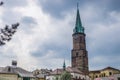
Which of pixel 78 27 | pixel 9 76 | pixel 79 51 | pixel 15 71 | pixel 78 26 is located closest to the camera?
pixel 9 76

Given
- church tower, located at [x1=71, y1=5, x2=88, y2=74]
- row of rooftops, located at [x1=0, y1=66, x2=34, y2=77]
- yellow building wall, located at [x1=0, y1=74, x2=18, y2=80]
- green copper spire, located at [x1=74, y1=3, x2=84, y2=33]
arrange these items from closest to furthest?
yellow building wall, located at [x1=0, y1=74, x2=18, y2=80], row of rooftops, located at [x1=0, y1=66, x2=34, y2=77], church tower, located at [x1=71, y1=5, x2=88, y2=74], green copper spire, located at [x1=74, y1=3, x2=84, y2=33]

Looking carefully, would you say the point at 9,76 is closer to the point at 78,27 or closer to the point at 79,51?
the point at 79,51

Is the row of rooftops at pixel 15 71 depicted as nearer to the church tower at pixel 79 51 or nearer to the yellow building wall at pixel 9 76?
the yellow building wall at pixel 9 76

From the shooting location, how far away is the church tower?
145 meters

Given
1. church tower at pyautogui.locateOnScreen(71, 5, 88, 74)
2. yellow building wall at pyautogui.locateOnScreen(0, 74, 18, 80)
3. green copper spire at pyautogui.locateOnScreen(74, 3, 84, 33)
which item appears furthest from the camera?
green copper spire at pyautogui.locateOnScreen(74, 3, 84, 33)

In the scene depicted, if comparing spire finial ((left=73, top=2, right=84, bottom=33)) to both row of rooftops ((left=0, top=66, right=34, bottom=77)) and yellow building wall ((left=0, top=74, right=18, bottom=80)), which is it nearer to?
row of rooftops ((left=0, top=66, right=34, bottom=77))

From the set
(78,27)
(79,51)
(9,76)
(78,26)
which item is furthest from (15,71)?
(78,26)

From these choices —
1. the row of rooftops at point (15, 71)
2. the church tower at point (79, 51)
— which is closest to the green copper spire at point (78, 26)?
the church tower at point (79, 51)

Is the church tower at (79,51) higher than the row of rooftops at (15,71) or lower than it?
higher

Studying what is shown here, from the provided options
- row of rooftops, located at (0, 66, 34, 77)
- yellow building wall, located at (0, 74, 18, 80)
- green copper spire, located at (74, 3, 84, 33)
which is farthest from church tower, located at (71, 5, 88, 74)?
yellow building wall, located at (0, 74, 18, 80)

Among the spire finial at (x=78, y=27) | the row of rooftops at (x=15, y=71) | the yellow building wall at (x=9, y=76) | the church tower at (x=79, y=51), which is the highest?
the spire finial at (x=78, y=27)

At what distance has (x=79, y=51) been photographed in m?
148

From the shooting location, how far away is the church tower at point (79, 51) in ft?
474

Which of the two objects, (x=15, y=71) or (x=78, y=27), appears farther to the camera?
(x=78, y=27)
